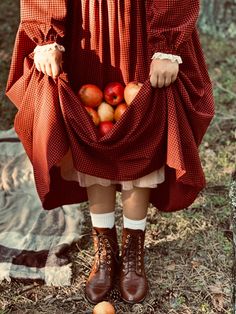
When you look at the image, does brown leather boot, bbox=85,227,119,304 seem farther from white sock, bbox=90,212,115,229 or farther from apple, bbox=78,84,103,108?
apple, bbox=78,84,103,108

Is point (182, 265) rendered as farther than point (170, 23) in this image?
Yes

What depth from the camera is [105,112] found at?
7.80ft

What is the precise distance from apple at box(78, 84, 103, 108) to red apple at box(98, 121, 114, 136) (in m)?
0.10

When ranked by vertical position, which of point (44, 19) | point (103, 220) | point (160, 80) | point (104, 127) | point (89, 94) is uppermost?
point (44, 19)

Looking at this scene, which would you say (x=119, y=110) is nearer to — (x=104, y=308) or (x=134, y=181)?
(x=134, y=181)

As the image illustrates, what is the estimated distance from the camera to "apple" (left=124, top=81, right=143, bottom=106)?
2305 mm

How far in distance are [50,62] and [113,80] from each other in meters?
0.28

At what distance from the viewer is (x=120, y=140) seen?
2.28 m

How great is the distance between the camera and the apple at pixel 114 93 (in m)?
2.34

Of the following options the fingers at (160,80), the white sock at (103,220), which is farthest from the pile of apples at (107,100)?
the white sock at (103,220)

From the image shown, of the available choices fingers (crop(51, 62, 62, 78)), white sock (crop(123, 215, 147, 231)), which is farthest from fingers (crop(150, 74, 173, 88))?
white sock (crop(123, 215, 147, 231))

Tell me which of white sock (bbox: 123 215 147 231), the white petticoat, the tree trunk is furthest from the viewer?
the tree trunk

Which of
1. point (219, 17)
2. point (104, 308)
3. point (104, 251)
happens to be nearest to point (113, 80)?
point (104, 251)

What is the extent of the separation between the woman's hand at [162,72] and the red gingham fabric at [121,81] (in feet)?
0.12
